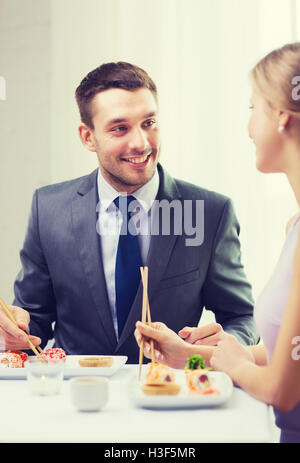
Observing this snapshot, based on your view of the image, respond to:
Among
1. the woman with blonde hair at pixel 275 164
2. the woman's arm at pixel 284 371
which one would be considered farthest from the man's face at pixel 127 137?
the woman's arm at pixel 284 371

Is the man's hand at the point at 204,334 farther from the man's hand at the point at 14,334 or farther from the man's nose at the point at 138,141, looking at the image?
the man's nose at the point at 138,141

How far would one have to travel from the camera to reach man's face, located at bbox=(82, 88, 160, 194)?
2195 millimetres

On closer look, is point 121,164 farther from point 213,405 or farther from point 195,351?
point 213,405

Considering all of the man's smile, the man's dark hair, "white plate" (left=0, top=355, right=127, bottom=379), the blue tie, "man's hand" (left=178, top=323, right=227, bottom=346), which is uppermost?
the man's dark hair

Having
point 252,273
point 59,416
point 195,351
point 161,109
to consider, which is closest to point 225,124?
point 161,109

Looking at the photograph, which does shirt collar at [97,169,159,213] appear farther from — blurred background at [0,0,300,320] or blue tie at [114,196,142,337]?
blurred background at [0,0,300,320]

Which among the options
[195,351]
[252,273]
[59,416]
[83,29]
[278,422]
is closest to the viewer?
[59,416]

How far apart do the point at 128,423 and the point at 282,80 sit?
760mm

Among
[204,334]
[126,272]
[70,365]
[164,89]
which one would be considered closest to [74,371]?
[70,365]

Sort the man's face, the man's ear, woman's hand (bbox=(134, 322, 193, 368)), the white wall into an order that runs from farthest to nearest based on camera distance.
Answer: the white wall, the man's ear, the man's face, woman's hand (bbox=(134, 322, 193, 368))

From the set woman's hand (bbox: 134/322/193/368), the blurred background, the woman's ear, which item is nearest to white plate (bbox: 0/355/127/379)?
woman's hand (bbox: 134/322/193/368)

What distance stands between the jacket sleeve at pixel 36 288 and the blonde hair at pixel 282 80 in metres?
1.25

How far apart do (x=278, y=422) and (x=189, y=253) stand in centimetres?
96

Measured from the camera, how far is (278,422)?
1.27 metres
